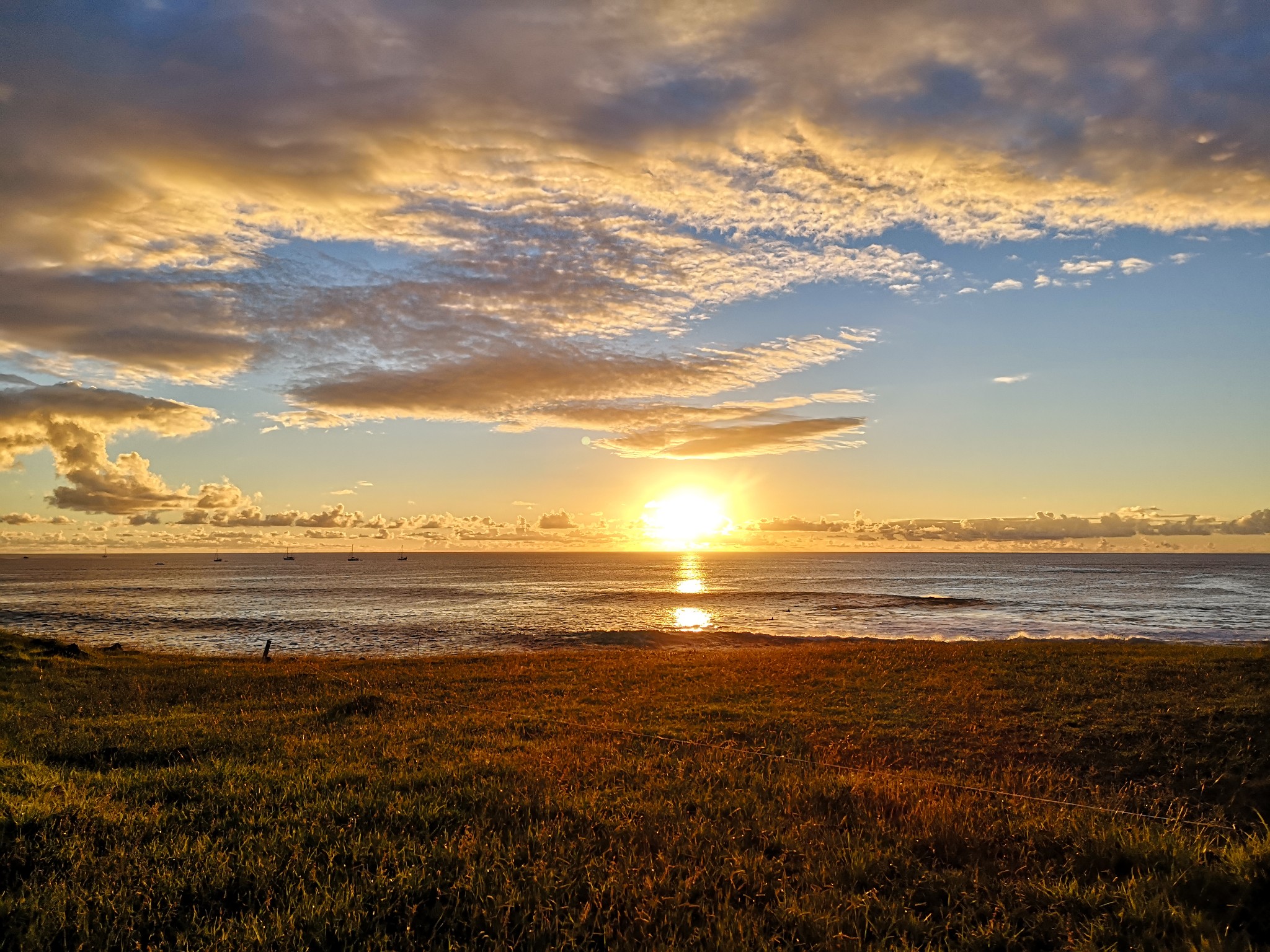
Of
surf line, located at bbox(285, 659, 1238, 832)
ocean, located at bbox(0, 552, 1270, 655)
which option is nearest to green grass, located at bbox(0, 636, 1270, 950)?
surf line, located at bbox(285, 659, 1238, 832)

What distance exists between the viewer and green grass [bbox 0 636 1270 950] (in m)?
5.18

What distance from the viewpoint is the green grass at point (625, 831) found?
17.0 ft

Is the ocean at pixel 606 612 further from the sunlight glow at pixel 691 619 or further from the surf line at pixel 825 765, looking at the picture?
the surf line at pixel 825 765

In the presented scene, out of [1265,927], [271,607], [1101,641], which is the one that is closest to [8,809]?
[1265,927]

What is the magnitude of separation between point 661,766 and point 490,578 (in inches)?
5952

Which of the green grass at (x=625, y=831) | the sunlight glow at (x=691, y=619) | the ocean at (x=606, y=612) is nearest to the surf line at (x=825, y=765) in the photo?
the green grass at (x=625, y=831)

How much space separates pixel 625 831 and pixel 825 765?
4.56 m

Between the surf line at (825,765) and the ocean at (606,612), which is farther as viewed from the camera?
the ocean at (606,612)

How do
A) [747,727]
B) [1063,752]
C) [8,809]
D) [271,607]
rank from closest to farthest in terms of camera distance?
[8,809] < [1063,752] < [747,727] < [271,607]

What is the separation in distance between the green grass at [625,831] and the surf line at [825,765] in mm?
139

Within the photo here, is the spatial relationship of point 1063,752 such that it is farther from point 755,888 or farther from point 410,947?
point 410,947

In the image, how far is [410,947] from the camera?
495 centimetres

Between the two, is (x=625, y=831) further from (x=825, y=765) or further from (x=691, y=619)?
(x=691, y=619)

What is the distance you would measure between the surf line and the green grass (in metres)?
0.14
